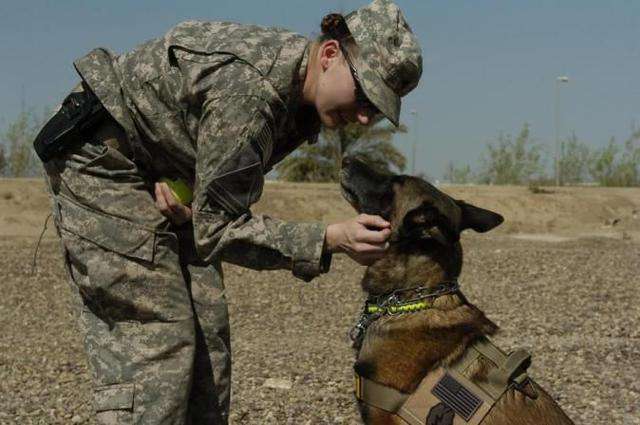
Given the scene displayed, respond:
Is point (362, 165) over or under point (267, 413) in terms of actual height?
over

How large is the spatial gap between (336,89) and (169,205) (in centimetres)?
93

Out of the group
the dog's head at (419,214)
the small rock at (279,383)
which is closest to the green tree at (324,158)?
the small rock at (279,383)

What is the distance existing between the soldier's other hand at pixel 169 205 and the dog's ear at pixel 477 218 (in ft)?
4.24

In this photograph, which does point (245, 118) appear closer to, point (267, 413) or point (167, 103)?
point (167, 103)

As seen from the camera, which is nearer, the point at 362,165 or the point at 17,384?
the point at 362,165

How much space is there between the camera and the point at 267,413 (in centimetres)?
651

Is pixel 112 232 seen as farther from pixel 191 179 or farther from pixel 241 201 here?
pixel 241 201

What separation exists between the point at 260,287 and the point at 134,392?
29.5 ft

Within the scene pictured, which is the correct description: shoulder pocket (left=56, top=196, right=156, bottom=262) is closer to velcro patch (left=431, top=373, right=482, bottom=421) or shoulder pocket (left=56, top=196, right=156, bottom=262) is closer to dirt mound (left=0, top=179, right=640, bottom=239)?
velcro patch (left=431, top=373, right=482, bottom=421)

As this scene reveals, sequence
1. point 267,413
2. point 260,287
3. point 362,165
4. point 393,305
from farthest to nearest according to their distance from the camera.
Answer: point 260,287, point 267,413, point 362,165, point 393,305

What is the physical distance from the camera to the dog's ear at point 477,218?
434 cm

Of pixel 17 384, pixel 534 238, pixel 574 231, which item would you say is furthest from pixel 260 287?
pixel 574 231

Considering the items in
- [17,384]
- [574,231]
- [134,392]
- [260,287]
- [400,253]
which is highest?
[400,253]

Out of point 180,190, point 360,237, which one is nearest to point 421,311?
point 360,237
